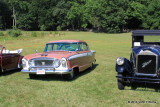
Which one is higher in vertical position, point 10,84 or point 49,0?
point 49,0

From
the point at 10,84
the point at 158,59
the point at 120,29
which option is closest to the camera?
the point at 158,59

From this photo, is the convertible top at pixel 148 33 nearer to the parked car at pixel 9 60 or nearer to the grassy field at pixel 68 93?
the grassy field at pixel 68 93

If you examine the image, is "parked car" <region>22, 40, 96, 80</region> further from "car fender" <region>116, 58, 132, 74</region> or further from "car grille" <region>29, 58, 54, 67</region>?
"car fender" <region>116, 58, 132, 74</region>

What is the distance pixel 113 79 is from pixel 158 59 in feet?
8.12

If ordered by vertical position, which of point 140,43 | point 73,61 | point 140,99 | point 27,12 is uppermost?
point 27,12

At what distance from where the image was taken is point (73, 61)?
8.35 m

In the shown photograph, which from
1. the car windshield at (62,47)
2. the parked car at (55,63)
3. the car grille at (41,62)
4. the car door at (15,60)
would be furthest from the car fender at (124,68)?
the car door at (15,60)

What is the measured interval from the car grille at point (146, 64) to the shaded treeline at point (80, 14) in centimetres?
5746

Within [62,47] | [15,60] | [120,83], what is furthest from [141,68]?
[15,60]

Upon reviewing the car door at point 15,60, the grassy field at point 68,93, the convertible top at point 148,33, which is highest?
the convertible top at point 148,33

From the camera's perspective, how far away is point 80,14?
75.0 m

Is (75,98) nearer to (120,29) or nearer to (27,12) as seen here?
(120,29)

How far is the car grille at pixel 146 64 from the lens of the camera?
258 inches

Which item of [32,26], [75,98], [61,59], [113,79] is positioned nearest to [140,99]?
[75,98]
